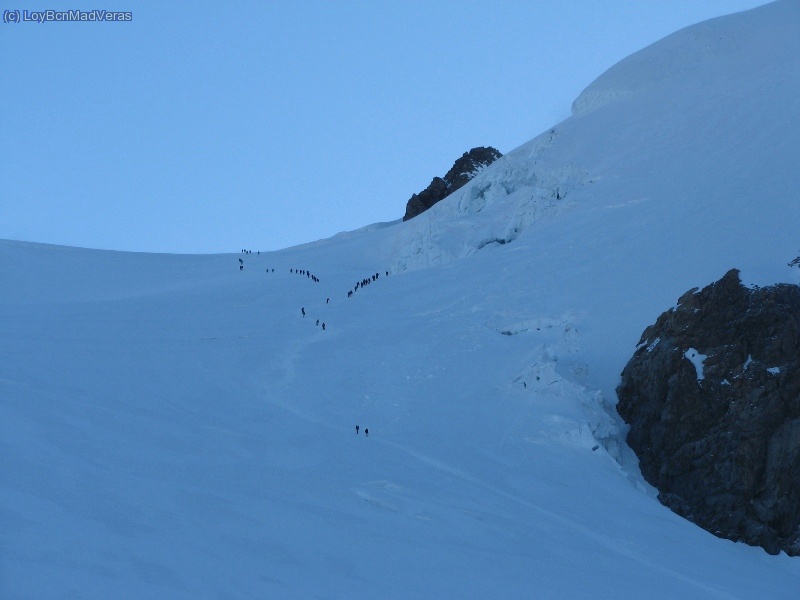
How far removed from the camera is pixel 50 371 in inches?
865

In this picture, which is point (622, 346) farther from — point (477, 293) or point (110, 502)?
point (110, 502)

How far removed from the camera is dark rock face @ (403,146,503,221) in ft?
212

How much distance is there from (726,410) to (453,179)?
4508cm

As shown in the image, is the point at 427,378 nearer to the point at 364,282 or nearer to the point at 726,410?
the point at 726,410

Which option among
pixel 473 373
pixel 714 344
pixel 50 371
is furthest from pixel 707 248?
pixel 50 371

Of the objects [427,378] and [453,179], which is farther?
[453,179]

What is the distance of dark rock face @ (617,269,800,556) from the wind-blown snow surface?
2.90 ft

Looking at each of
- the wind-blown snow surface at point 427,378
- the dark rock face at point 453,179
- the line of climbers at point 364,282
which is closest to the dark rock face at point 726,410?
the wind-blown snow surface at point 427,378

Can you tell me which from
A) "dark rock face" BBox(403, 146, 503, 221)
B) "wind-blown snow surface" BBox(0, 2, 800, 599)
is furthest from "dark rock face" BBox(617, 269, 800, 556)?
"dark rock face" BBox(403, 146, 503, 221)

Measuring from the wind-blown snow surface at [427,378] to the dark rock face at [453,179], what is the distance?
30.8ft

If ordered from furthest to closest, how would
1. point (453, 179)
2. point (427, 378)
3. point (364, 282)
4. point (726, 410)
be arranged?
1. point (453, 179)
2. point (364, 282)
3. point (427, 378)
4. point (726, 410)

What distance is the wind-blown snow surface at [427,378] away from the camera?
11391 millimetres

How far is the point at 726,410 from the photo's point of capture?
23.4 meters

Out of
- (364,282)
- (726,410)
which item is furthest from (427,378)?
(364,282)
